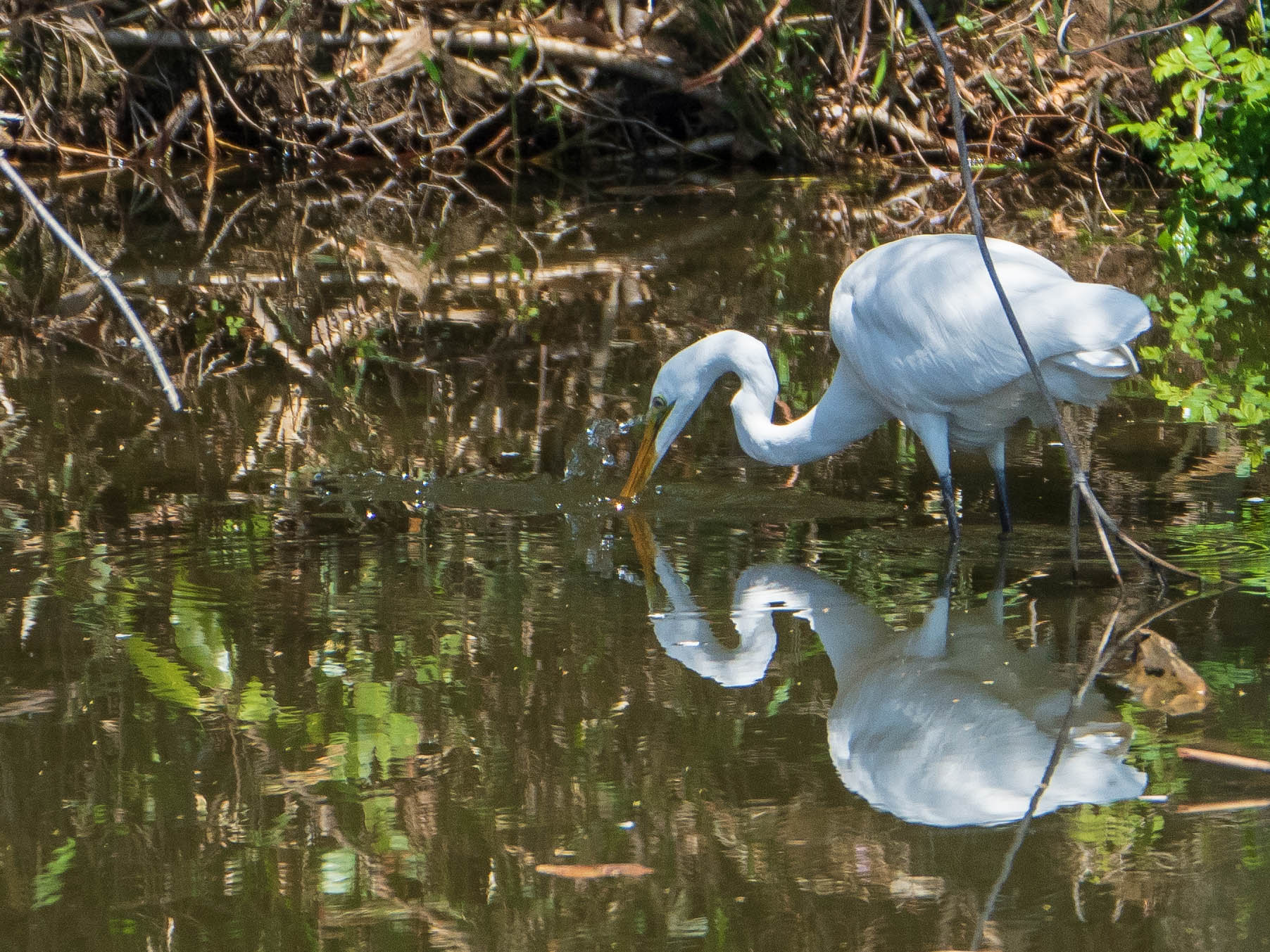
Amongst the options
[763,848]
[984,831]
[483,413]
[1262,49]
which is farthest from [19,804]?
[1262,49]

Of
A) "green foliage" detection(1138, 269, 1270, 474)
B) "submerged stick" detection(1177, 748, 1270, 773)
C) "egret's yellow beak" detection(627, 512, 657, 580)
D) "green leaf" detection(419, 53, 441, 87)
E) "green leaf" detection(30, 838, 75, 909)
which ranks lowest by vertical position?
"green leaf" detection(30, 838, 75, 909)

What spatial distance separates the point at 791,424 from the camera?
18.8ft

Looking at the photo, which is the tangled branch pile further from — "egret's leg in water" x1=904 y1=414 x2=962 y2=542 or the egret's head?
"egret's leg in water" x1=904 y1=414 x2=962 y2=542

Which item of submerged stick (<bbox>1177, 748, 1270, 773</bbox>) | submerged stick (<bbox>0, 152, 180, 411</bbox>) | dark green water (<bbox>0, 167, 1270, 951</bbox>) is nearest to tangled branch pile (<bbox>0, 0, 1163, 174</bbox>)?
dark green water (<bbox>0, 167, 1270, 951</bbox>)

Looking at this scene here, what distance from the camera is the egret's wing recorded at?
16.0 feet

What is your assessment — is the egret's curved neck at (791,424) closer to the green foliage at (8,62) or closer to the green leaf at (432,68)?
the green leaf at (432,68)

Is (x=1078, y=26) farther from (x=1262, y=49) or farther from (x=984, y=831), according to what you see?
(x=984, y=831)

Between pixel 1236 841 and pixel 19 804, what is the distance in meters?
2.59

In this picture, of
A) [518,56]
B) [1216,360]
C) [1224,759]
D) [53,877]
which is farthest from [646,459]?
[518,56]

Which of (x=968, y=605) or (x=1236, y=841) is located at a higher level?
(x=968, y=605)

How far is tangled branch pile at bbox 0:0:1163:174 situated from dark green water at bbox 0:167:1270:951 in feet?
26.2

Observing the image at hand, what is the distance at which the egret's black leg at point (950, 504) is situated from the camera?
5234 mm

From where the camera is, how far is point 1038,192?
1444 centimetres

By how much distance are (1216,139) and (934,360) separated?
235 inches
